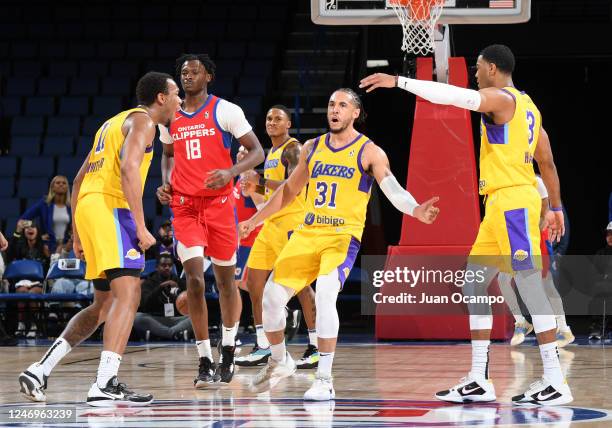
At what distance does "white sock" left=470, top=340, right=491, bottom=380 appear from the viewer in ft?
19.7

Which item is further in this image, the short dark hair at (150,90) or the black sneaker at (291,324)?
the black sneaker at (291,324)

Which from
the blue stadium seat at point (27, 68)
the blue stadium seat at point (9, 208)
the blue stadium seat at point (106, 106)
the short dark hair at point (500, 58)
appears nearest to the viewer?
the short dark hair at point (500, 58)

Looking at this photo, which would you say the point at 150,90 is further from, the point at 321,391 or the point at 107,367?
the point at 321,391

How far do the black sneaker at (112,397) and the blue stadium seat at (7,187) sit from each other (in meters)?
8.93

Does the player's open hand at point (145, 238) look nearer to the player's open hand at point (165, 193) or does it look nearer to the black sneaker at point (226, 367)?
the player's open hand at point (165, 193)

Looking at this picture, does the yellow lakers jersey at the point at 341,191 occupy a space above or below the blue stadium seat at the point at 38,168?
below

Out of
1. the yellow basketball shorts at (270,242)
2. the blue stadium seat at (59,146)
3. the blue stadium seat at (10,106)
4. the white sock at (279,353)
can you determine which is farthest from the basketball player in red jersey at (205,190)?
the blue stadium seat at (10,106)

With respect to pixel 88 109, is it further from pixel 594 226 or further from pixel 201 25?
pixel 594 226

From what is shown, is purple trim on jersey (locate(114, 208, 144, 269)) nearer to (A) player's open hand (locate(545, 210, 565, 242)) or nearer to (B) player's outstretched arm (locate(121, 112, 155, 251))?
(B) player's outstretched arm (locate(121, 112, 155, 251))

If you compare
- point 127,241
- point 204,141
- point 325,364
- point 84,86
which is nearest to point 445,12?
point 204,141

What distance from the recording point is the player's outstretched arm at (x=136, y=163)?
5902 mm

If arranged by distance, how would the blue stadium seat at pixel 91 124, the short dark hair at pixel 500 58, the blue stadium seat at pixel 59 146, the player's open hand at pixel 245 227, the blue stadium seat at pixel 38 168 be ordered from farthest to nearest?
1. the blue stadium seat at pixel 91 124
2. the blue stadium seat at pixel 59 146
3. the blue stadium seat at pixel 38 168
4. the player's open hand at pixel 245 227
5. the short dark hair at pixel 500 58

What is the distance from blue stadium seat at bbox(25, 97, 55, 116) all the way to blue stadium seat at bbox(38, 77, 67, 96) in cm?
29

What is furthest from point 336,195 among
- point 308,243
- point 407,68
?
point 407,68
